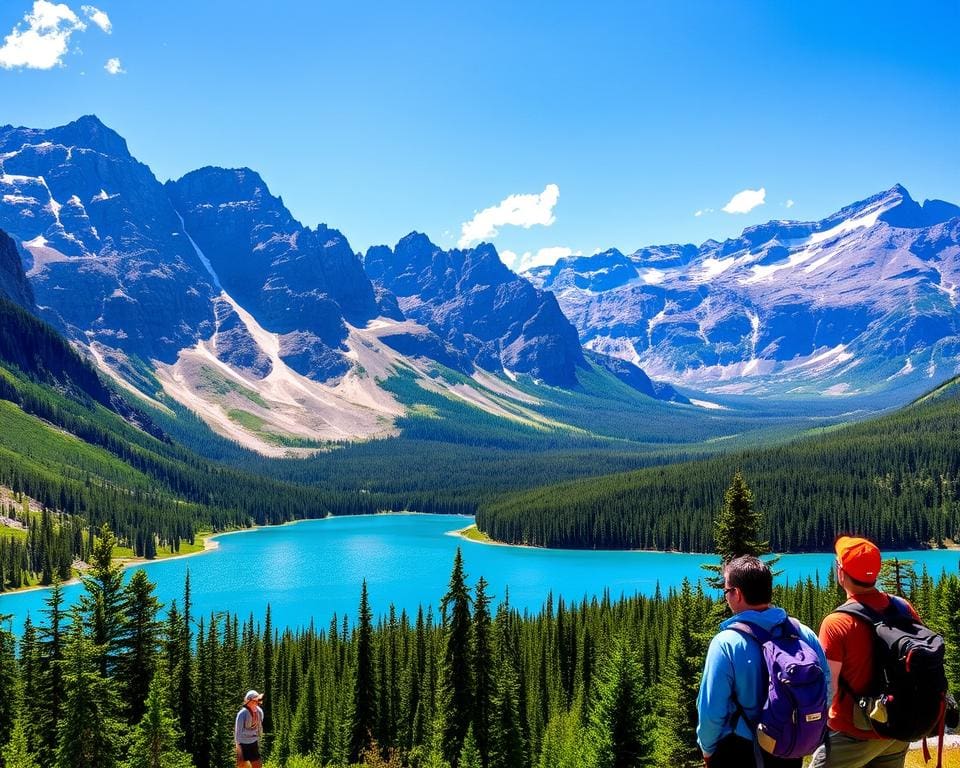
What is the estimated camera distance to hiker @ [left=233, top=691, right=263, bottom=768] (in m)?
19.7

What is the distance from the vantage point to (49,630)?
122ft

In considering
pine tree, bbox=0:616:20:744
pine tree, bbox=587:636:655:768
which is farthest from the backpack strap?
pine tree, bbox=0:616:20:744

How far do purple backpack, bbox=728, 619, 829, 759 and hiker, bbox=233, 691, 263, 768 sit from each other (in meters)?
14.6

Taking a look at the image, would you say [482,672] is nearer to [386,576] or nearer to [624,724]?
[624,724]

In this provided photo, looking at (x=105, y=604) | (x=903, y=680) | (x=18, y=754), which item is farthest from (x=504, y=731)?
(x=903, y=680)

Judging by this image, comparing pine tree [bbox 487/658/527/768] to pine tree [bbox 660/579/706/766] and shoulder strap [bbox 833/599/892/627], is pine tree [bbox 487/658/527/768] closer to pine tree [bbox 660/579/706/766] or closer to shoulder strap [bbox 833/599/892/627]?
pine tree [bbox 660/579/706/766]

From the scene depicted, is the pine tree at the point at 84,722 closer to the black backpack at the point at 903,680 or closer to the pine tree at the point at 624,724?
the pine tree at the point at 624,724

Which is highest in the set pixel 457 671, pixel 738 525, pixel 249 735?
pixel 738 525

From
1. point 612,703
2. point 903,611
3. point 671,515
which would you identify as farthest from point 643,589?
point 903,611

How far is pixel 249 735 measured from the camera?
1975 cm

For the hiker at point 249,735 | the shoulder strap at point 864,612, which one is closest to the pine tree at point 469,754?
the hiker at point 249,735

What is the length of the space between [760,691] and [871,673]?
2.34 meters

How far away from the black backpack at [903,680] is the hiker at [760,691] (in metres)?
1.54

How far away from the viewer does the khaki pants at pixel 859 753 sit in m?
10.4
